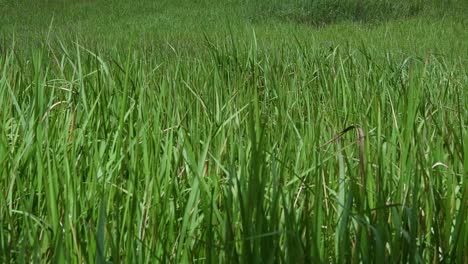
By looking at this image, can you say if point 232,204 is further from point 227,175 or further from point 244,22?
point 244,22

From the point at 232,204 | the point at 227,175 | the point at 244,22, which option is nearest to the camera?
the point at 232,204

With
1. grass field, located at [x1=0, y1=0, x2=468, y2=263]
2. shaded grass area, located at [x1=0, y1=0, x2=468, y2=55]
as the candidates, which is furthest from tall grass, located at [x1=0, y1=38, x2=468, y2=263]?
shaded grass area, located at [x1=0, y1=0, x2=468, y2=55]

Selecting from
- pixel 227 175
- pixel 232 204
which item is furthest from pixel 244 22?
pixel 232 204

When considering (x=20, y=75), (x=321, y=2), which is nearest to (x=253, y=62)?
(x=20, y=75)

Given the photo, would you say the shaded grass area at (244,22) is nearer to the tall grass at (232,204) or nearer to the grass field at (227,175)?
the grass field at (227,175)

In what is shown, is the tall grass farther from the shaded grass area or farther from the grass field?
the shaded grass area

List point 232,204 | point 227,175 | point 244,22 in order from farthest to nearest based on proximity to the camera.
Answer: point 244,22 < point 227,175 < point 232,204

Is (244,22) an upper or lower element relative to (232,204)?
lower

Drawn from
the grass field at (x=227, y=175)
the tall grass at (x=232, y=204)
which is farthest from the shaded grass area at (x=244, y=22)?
the tall grass at (x=232, y=204)

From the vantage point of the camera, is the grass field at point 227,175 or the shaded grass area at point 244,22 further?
the shaded grass area at point 244,22

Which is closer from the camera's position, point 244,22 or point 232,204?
point 232,204

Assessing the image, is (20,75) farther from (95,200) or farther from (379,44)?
(379,44)

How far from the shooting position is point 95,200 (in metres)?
0.95

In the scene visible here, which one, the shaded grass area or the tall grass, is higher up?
the tall grass
